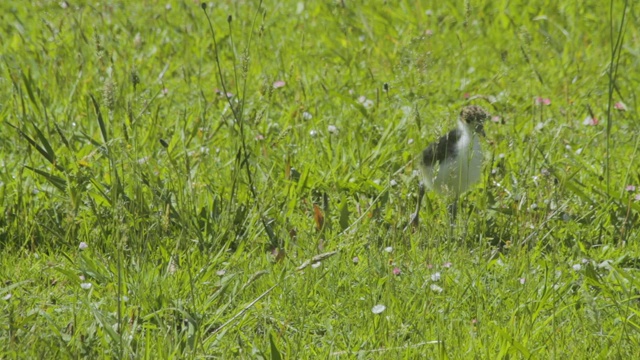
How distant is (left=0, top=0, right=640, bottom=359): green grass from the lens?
12.1 ft

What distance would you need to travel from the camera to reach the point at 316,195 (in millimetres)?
5266

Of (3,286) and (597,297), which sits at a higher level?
(3,286)

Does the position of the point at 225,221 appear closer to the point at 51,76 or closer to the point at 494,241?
the point at 494,241

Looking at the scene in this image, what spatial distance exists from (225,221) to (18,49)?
325cm

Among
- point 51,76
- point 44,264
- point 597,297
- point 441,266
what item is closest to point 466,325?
point 441,266

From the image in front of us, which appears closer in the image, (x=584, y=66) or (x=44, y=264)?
(x=44, y=264)

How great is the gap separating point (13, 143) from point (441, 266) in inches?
106

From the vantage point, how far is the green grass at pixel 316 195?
3.70 metres

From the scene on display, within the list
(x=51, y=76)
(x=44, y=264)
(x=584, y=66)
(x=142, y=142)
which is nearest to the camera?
(x=44, y=264)

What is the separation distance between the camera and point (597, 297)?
4082mm

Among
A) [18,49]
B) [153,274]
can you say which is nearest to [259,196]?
[153,274]

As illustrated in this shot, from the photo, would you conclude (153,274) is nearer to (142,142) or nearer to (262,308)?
(262,308)

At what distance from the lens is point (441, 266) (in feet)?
13.4

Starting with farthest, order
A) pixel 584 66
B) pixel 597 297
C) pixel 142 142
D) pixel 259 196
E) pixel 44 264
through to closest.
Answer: pixel 584 66 → pixel 142 142 → pixel 259 196 → pixel 44 264 → pixel 597 297
